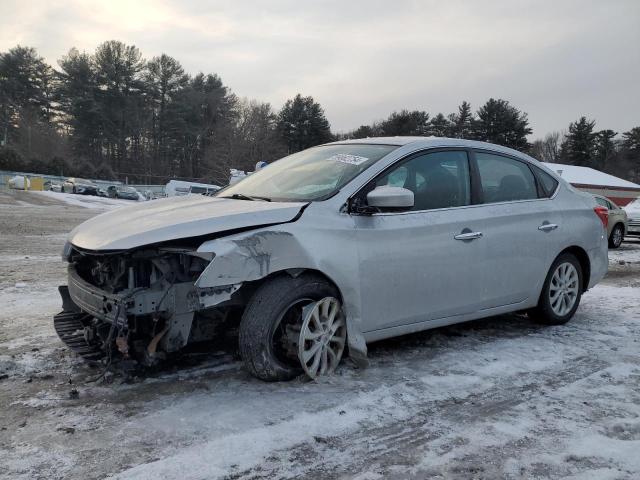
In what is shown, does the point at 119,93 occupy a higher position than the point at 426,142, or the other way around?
the point at 119,93

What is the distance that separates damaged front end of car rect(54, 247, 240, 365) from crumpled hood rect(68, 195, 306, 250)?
0.08m

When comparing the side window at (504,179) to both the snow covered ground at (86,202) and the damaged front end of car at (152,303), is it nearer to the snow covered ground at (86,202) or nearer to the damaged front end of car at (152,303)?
the damaged front end of car at (152,303)

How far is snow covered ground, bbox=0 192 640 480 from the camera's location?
2547 mm

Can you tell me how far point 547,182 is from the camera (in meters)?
5.21

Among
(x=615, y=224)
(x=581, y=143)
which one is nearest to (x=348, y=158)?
(x=615, y=224)

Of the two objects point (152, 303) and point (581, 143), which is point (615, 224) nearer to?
point (152, 303)

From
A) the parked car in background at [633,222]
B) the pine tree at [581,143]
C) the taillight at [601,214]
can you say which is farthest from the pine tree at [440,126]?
the taillight at [601,214]

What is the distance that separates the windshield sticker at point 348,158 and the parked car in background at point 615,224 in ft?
39.5

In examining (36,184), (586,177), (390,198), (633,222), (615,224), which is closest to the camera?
(390,198)

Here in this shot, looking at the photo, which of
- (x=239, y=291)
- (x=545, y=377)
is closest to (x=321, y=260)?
(x=239, y=291)

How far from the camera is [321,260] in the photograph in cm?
346

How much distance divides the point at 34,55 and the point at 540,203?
67.9 m

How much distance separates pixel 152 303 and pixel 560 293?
3.83 m

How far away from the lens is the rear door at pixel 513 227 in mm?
4449
